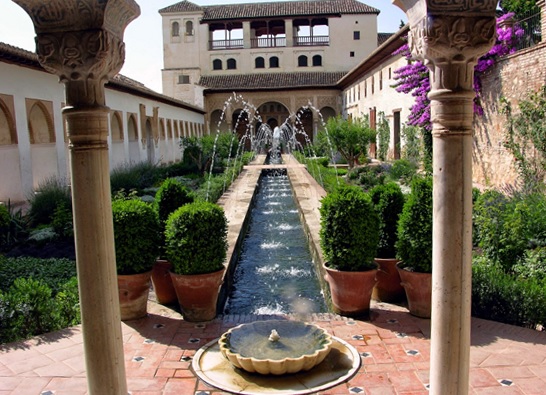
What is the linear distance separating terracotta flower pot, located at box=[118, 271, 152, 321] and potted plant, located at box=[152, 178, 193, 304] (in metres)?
0.29

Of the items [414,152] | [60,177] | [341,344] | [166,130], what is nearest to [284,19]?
[166,130]

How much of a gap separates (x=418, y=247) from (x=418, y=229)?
169mm

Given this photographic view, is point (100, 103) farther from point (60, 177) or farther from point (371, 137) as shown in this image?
point (371, 137)

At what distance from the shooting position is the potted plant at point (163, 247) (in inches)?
217

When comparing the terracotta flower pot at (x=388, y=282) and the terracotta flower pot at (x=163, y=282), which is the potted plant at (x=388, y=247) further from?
the terracotta flower pot at (x=163, y=282)

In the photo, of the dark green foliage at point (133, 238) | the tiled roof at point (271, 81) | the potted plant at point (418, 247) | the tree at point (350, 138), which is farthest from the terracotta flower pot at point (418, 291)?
the tiled roof at point (271, 81)

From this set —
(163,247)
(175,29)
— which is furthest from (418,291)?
(175,29)

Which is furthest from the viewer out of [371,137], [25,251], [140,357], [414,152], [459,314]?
[371,137]

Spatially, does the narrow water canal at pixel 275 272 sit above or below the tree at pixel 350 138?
below

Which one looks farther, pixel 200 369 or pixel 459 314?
pixel 200 369

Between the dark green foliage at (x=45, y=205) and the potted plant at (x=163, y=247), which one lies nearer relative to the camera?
the potted plant at (x=163, y=247)

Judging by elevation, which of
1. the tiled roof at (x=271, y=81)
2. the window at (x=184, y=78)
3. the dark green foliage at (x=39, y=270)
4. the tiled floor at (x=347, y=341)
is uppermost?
the window at (x=184, y=78)

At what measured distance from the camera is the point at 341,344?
14.3ft

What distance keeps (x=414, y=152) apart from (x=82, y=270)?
16196mm
